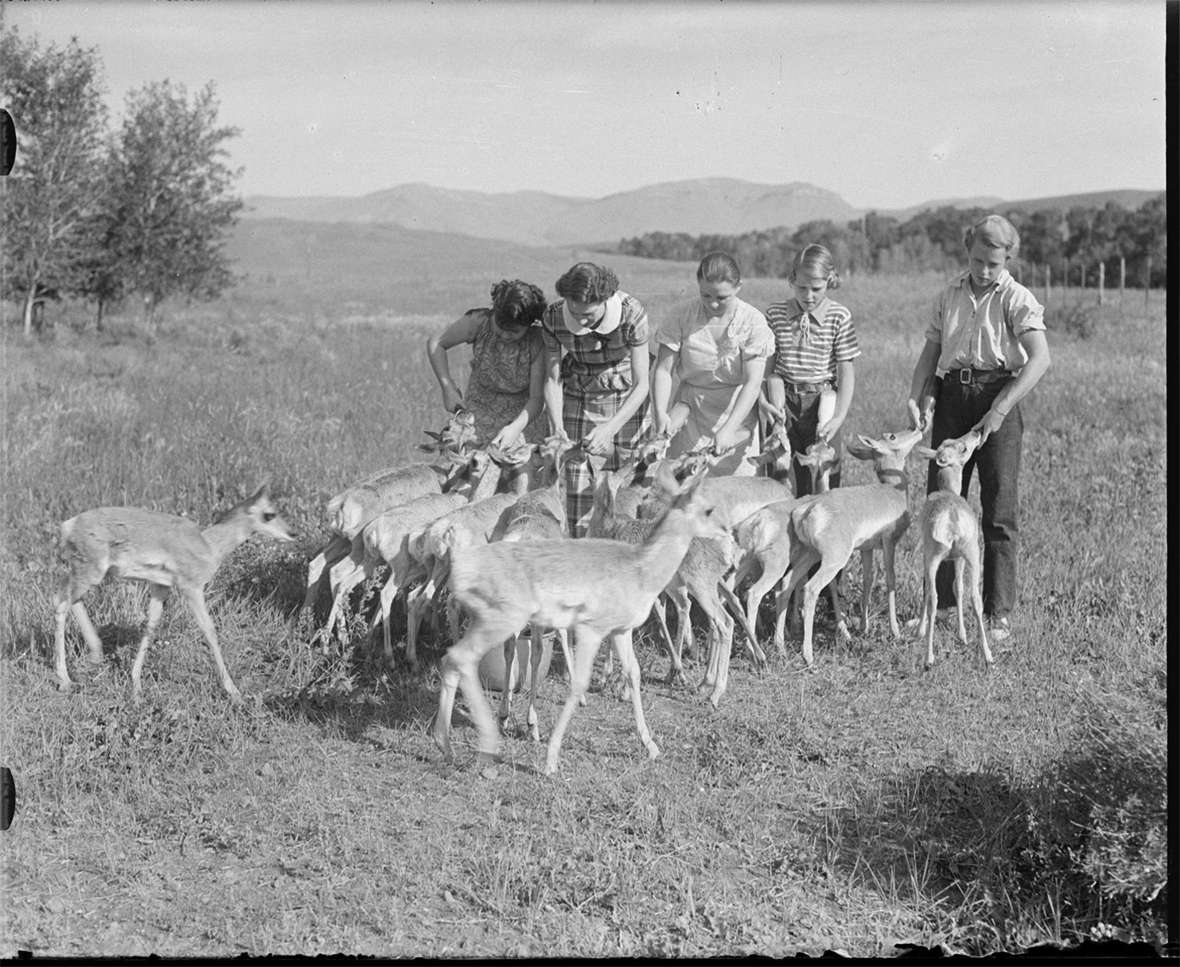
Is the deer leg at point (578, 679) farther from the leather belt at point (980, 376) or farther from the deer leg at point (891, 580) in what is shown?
the leather belt at point (980, 376)

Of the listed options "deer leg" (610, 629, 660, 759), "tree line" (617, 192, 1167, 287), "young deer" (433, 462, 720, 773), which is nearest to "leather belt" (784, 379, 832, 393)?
"young deer" (433, 462, 720, 773)

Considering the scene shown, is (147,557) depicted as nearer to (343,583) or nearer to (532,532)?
(343,583)

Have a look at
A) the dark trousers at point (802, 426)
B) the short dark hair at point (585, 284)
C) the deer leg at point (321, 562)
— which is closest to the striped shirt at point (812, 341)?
the dark trousers at point (802, 426)

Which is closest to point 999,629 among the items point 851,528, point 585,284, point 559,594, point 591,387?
→ point 851,528

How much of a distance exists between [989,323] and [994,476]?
3.71 feet

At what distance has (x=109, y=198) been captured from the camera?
33.8 m

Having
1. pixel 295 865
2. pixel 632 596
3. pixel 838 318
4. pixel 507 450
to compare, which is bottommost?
pixel 295 865

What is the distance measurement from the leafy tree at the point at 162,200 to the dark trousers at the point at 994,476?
30.2 m

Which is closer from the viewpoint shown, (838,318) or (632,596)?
(632,596)

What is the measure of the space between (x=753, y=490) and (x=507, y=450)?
1.87 meters

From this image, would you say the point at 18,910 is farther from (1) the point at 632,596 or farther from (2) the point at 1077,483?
(2) the point at 1077,483

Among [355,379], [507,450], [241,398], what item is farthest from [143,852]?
[355,379]

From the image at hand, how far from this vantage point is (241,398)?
60.5 ft

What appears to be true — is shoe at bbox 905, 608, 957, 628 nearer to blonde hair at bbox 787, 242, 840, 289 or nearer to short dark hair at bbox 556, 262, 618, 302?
blonde hair at bbox 787, 242, 840, 289
